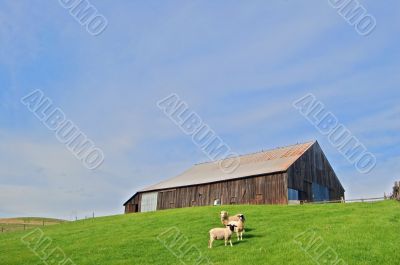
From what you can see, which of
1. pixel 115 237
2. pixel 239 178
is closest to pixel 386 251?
pixel 115 237

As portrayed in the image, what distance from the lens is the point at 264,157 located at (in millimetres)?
66312

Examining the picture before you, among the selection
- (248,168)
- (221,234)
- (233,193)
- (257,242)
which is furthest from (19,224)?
(257,242)

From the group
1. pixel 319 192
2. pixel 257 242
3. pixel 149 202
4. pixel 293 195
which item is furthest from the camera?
pixel 149 202

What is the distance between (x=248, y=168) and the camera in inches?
2474

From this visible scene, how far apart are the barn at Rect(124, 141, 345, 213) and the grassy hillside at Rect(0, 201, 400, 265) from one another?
18671mm

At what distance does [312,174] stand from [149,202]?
93.2 feet

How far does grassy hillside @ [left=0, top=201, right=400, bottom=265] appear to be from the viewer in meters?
19.8

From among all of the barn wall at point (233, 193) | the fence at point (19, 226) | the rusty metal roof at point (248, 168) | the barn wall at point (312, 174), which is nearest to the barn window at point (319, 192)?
the barn wall at point (312, 174)

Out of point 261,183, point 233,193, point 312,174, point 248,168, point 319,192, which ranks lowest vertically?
point 233,193

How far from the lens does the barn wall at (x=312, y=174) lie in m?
56.7

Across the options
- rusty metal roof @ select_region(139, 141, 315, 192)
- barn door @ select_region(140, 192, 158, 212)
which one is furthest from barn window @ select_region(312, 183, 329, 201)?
barn door @ select_region(140, 192, 158, 212)

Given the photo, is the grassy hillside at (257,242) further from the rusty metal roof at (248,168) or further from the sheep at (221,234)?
the rusty metal roof at (248,168)

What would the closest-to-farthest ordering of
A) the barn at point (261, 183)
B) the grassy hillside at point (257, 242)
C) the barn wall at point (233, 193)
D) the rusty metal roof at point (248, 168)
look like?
the grassy hillside at point (257, 242)
the barn wall at point (233, 193)
the barn at point (261, 183)
the rusty metal roof at point (248, 168)

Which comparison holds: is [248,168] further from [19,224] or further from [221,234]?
[19,224]
